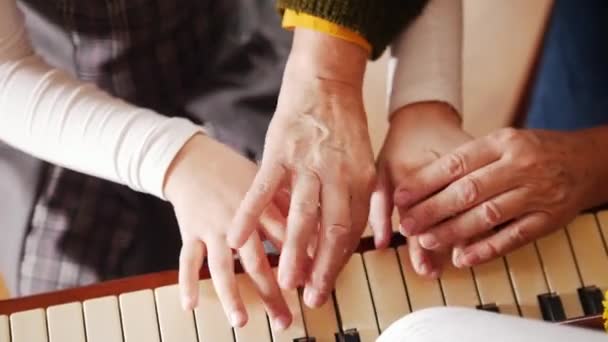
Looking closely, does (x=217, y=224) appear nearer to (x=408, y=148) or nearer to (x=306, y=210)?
(x=306, y=210)

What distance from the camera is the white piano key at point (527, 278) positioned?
22.3 inches

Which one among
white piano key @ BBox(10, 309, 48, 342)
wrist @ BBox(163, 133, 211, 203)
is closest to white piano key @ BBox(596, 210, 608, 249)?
wrist @ BBox(163, 133, 211, 203)

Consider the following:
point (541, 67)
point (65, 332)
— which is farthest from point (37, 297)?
point (541, 67)

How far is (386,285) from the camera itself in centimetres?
56

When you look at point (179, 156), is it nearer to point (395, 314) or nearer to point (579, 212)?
point (395, 314)

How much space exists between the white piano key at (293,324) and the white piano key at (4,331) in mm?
188

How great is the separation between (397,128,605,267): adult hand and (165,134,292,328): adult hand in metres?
0.12

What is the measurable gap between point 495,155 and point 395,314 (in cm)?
16

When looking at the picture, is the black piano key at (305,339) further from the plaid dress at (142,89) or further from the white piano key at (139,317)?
the plaid dress at (142,89)

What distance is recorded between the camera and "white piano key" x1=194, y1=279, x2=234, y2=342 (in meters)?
0.54

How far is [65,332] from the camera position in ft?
1.75

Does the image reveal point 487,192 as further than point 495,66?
No

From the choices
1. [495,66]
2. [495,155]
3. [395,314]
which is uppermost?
[495,66]

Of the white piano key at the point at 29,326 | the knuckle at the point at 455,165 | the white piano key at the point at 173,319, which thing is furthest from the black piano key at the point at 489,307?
the white piano key at the point at 29,326
